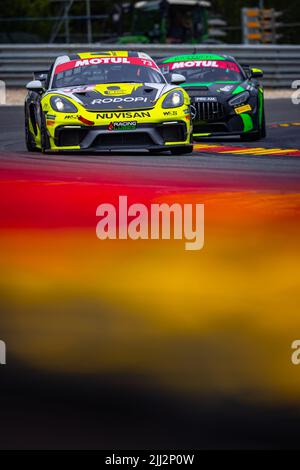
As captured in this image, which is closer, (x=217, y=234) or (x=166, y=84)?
(x=217, y=234)

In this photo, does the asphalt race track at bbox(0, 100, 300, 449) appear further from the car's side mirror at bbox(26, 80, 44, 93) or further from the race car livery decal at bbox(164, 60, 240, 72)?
the race car livery decal at bbox(164, 60, 240, 72)

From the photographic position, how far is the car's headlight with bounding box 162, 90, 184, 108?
43.4 feet

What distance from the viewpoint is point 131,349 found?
13.8 feet

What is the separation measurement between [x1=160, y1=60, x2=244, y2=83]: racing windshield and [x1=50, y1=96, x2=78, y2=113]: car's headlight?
3.65m

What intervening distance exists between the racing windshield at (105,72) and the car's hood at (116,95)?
383mm

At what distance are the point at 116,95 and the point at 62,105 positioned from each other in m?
0.59

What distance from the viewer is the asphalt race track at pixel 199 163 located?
10312mm

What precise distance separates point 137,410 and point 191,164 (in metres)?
8.63

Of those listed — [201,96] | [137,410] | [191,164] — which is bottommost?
[137,410]

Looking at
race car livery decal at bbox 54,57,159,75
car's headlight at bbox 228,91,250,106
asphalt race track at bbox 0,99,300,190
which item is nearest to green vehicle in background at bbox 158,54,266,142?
car's headlight at bbox 228,91,250,106

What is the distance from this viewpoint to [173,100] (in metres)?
13.3

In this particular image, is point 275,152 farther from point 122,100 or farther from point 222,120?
point 222,120
